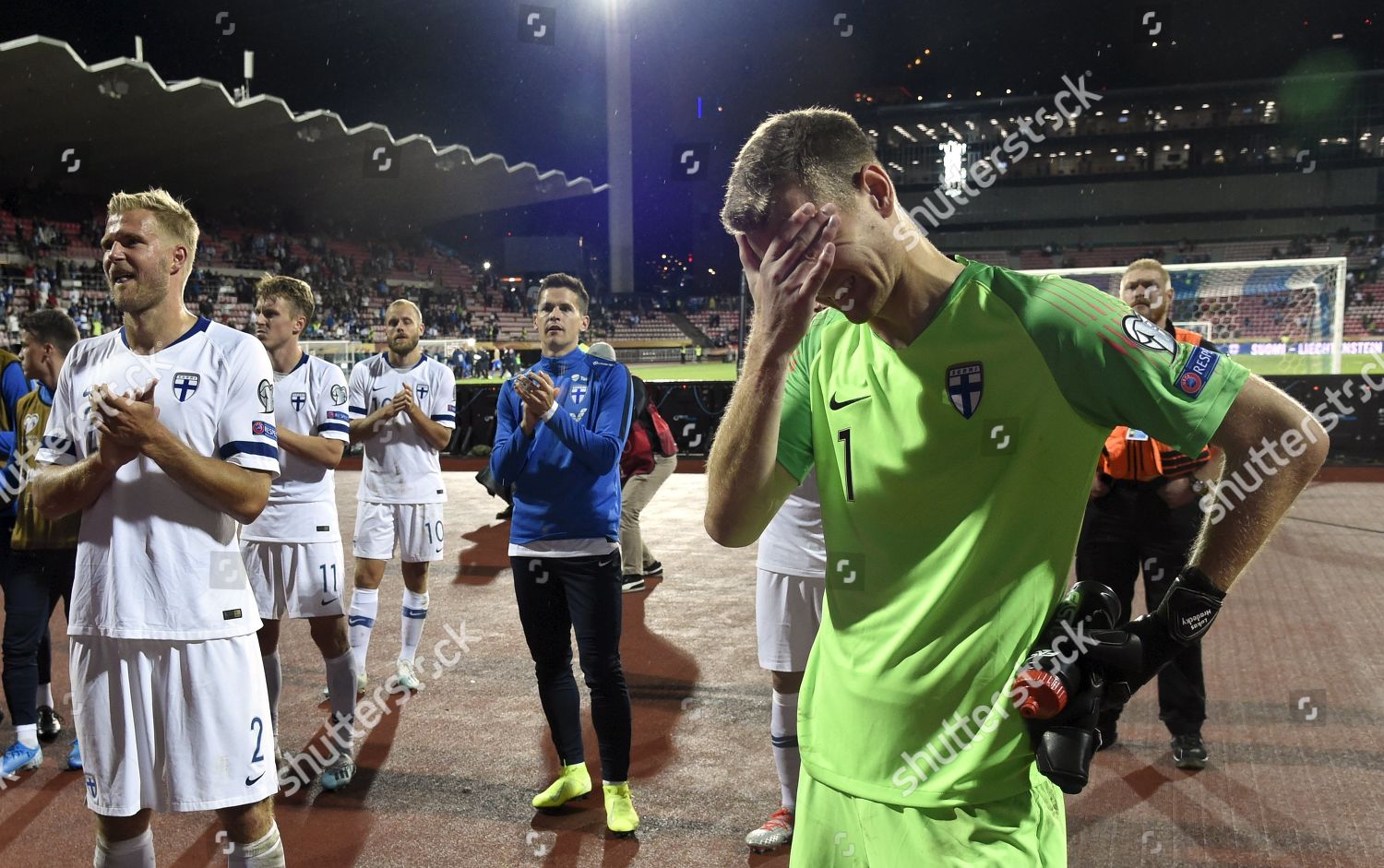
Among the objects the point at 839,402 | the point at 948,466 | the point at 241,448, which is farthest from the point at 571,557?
the point at 948,466

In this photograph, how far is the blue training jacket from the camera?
398 centimetres

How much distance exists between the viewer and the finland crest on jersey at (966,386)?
1.50 m

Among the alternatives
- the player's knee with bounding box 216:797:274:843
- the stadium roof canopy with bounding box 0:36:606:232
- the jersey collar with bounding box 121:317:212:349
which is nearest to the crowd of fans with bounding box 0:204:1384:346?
the stadium roof canopy with bounding box 0:36:606:232

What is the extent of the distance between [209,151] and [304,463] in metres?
33.7

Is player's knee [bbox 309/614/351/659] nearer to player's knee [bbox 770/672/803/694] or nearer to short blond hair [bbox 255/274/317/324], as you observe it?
short blond hair [bbox 255/274/317/324]

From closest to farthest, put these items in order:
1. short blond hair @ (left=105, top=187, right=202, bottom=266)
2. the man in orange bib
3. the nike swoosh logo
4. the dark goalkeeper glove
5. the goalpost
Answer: the dark goalkeeper glove
the nike swoosh logo
short blond hair @ (left=105, top=187, right=202, bottom=266)
the man in orange bib
the goalpost

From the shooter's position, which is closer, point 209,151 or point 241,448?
point 241,448

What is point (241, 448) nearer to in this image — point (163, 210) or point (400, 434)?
point (163, 210)

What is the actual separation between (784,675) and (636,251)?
67.4m

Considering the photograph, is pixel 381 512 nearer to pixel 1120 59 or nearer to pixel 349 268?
pixel 349 268

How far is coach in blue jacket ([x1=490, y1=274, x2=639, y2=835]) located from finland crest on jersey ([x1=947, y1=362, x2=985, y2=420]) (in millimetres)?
2519

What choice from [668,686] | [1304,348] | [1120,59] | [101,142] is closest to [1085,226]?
[1120,59]

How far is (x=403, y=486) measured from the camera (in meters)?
5.98

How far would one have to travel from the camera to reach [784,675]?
3.81m
